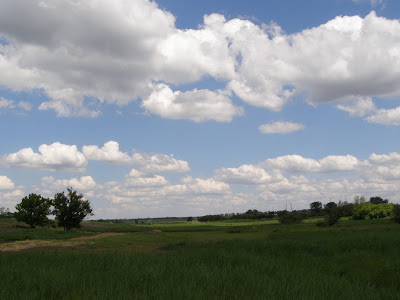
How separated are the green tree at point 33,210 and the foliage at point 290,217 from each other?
65.3 metres

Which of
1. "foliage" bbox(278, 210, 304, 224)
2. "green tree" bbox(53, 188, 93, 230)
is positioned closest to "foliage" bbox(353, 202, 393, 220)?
"foliage" bbox(278, 210, 304, 224)

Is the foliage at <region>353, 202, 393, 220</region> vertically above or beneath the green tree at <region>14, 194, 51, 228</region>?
beneath

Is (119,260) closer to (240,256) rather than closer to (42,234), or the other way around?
(240,256)

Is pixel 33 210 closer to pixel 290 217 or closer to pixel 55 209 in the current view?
pixel 55 209

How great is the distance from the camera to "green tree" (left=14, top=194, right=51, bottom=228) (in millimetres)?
57312

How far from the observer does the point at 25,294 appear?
721 centimetres

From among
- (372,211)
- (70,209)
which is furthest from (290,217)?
(70,209)

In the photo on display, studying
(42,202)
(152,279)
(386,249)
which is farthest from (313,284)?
(42,202)

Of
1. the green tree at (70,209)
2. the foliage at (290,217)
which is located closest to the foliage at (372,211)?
the foliage at (290,217)

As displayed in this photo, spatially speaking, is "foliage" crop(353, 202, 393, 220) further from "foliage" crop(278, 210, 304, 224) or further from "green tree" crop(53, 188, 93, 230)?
"green tree" crop(53, 188, 93, 230)

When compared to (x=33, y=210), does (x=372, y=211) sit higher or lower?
lower

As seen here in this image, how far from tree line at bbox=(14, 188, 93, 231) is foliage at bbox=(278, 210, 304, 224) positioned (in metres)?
58.6

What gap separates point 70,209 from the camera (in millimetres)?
59000

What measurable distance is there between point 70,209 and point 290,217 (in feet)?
209
